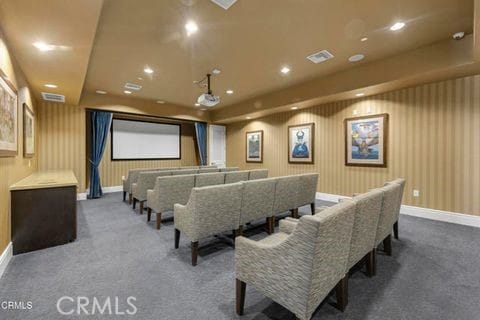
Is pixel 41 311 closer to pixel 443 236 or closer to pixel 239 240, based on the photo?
pixel 239 240

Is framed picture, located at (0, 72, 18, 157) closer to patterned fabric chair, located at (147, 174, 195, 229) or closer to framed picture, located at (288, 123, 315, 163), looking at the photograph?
patterned fabric chair, located at (147, 174, 195, 229)

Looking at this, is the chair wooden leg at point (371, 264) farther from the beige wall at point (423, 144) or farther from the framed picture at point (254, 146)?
the framed picture at point (254, 146)

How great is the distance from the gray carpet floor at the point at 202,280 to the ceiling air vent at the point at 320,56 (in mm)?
3127

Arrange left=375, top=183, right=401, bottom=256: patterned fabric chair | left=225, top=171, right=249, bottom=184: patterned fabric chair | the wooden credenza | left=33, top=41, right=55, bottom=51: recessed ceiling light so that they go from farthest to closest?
left=225, top=171, right=249, bottom=184: patterned fabric chair → the wooden credenza → left=33, top=41, right=55, bottom=51: recessed ceiling light → left=375, top=183, right=401, bottom=256: patterned fabric chair

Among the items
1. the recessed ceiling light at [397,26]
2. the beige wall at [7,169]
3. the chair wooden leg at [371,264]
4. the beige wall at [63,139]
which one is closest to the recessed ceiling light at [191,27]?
the beige wall at [7,169]

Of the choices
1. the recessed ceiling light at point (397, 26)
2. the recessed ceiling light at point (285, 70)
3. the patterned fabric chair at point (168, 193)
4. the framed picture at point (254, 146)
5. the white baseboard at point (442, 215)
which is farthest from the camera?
the framed picture at point (254, 146)

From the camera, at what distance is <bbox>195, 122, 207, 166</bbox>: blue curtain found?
8.12 meters

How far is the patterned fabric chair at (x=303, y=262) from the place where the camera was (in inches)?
48.3

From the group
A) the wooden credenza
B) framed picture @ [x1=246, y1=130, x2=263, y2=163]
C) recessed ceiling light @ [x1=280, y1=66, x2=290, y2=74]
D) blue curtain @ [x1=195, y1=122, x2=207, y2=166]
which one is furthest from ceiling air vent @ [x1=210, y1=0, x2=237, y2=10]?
blue curtain @ [x1=195, y1=122, x2=207, y2=166]

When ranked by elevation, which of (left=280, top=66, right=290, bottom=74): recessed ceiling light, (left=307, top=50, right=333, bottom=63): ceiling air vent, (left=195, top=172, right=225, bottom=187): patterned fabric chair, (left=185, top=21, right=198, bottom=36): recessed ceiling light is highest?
(left=280, top=66, right=290, bottom=74): recessed ceiling light

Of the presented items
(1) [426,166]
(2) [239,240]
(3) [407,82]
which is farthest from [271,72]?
(2) [239,240]

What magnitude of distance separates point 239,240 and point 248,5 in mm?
2475

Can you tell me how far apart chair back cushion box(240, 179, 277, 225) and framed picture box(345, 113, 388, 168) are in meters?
2.85

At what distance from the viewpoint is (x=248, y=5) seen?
239 centimetres
